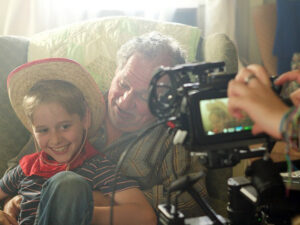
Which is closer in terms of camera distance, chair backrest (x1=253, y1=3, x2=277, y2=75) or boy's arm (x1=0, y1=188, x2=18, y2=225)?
boy's arm (x1=0, y1=188, x2=18, y2=225)

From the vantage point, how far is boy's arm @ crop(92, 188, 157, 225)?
97 cm

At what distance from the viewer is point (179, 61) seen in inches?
44.5

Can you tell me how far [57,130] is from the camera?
3.37ft

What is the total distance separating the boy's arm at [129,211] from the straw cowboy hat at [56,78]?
228 mm

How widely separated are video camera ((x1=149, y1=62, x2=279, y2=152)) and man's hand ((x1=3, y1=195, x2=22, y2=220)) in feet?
1.78

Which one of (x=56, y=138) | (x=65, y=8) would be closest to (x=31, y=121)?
(x=56, y=138)

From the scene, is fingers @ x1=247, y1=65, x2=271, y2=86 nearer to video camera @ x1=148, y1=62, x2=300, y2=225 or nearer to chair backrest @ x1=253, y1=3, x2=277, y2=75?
video camera @ x1=148, y1=62, x2=300, y2=225

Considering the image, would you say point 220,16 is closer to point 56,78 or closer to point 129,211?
point 56,78

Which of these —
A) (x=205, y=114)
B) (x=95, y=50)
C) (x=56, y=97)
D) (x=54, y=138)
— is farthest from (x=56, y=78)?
(x=205, y=114)

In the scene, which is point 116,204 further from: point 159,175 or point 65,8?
point 65,8

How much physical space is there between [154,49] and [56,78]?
29cm

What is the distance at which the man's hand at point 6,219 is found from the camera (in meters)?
1.01

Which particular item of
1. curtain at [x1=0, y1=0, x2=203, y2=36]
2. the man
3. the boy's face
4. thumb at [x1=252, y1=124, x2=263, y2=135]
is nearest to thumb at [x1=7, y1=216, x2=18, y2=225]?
the boy's face

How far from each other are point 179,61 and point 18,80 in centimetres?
46
